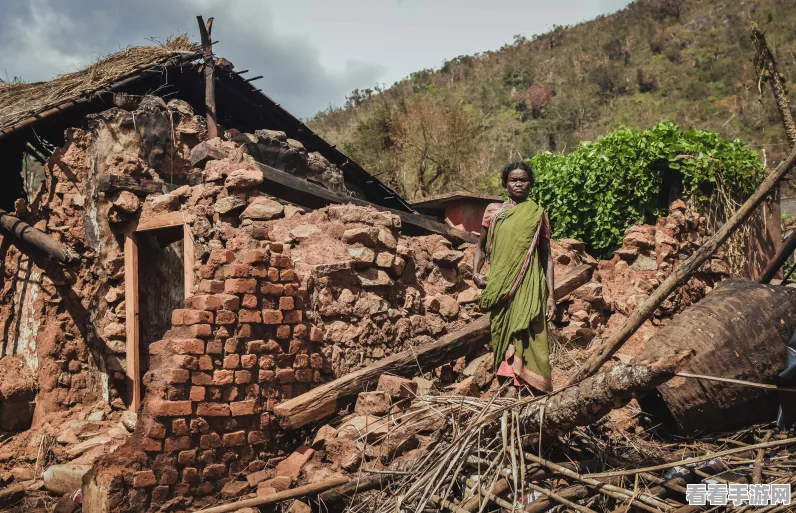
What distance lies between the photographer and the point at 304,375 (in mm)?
4195

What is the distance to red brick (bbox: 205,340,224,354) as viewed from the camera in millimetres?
3768

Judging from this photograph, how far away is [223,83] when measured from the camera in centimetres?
802

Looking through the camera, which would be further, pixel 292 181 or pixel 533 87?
pixel 533 87

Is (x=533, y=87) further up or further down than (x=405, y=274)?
further up

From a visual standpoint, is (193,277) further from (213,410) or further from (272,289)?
(213,410)

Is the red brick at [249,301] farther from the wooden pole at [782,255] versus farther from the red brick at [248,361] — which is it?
the wooden pole at [782,255]

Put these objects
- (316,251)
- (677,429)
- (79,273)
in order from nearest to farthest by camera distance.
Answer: (677,429) → (316,251) → (79,273)

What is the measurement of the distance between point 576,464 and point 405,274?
7.63ft

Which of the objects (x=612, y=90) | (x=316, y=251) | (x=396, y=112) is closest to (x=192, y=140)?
(x=316, y=251)

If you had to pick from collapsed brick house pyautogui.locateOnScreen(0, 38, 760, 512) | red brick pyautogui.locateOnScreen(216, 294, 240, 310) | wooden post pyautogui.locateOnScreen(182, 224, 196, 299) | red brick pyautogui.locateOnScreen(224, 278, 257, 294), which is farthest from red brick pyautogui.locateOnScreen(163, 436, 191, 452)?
wooden post pyautogui.locateOnScreen(182, 224, 196, 299)

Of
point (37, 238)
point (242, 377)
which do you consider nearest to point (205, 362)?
point (242, 377)

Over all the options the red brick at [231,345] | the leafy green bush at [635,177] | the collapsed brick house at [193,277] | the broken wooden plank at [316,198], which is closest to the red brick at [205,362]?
the collapsed brick house at [193,277]

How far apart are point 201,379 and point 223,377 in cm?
13

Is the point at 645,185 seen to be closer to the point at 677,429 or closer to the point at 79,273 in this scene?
the point at 677,429
